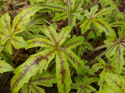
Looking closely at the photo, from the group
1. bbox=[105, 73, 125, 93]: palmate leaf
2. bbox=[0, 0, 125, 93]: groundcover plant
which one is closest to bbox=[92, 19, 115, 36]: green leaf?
bbox=[0, 0, 125, 93]: groundcover plant

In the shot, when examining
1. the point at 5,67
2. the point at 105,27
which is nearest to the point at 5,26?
the point at 5,67

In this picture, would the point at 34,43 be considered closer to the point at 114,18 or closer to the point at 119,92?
the point at 119,92

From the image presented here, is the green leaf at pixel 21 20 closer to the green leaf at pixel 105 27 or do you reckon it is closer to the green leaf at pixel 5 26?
the green leaf at pixel 5 26

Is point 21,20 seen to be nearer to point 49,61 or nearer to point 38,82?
point 49,61

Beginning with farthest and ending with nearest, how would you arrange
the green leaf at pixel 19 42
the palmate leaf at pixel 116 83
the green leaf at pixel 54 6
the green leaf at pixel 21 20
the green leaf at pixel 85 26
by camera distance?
the green leaf at pixel 54 6
the green leaf at pixel 85 26
the green leaf at pixel 21 20
the green leaf at pixel 19 42
the palmate leaf at pixel 116 83

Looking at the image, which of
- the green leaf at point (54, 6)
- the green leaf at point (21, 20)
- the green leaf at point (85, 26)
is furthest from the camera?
the green leaf at point (54, 6)

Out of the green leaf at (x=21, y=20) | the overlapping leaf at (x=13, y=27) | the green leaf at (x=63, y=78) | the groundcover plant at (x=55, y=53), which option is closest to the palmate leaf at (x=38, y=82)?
the groundcover plant at (x=55, y=53)

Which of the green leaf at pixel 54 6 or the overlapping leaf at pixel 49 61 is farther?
the green leaf at pixel 54 6

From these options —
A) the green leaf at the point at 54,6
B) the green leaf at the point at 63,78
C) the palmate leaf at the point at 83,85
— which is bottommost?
the palmate leaf at the point at 83,85

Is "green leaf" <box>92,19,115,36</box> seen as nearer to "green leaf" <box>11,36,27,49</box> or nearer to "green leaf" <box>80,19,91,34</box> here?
"green leaf" <box>80,19,91,34</box>
